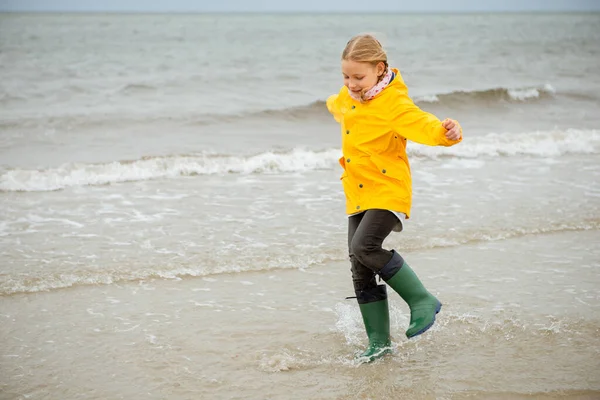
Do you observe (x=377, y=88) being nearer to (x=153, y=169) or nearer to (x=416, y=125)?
(x=416, y=125)

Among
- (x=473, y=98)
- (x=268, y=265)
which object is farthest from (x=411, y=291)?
(x=473, y=98)

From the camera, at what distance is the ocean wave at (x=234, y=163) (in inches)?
349

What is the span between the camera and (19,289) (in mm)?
4910

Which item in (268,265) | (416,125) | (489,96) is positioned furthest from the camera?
(489,96)

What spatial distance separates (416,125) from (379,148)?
0.27m

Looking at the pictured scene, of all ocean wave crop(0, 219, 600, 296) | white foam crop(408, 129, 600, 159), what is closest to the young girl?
ocean wave crop(0, 219, 600, 296)

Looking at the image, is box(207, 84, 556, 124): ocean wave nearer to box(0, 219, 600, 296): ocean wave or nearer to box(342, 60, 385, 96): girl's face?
box(0, 219, 600, 296): ocean wave

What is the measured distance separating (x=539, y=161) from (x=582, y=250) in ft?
14.1

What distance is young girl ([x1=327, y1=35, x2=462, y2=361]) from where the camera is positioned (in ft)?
11.3

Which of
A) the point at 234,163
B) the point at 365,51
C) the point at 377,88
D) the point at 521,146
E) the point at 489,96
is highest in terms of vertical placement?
the point at 365,51

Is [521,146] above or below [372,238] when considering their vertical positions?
below

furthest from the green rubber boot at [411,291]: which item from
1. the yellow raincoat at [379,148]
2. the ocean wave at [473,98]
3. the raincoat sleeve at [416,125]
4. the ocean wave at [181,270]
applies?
the ocean wave at [473,98]

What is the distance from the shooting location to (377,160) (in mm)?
3539

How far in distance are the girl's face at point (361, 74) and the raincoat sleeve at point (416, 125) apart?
165 mm
